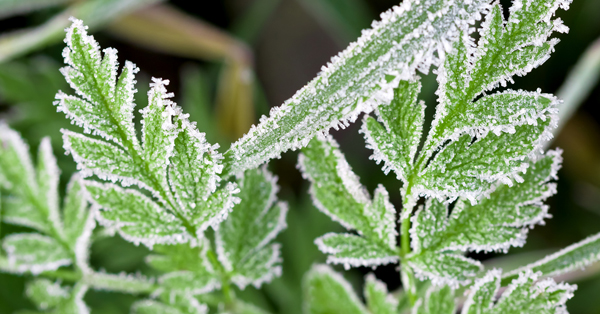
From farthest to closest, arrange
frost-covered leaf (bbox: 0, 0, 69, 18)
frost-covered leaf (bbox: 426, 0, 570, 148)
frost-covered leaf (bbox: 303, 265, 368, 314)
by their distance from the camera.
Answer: frost-covered leaf (bbox: 0, 0, 69, 18)
frost-covered leaf (bbox: 303, 265, 368, 314)
frost-covered leaf (bbox: 426, 0, 570, 148)

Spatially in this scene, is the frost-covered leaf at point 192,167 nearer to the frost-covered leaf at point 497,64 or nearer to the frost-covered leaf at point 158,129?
the frost-covered leaf at point 158,129

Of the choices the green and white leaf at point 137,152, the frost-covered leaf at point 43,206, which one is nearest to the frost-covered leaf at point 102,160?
the green and white leaf at point 137,152

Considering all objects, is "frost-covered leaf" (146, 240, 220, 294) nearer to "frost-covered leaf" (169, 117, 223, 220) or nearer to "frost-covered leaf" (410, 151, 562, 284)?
"frost-covered leaf" (169, 117, 223, 220)

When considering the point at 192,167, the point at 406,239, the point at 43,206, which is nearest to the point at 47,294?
the point at 43,206

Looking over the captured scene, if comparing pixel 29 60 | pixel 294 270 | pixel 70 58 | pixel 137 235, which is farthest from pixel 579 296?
pixel 29 60

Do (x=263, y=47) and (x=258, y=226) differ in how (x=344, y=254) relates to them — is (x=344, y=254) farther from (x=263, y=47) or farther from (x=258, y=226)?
(x=263, y=47)

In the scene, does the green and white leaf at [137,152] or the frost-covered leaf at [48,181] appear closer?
the green and white leaf at [137,152]

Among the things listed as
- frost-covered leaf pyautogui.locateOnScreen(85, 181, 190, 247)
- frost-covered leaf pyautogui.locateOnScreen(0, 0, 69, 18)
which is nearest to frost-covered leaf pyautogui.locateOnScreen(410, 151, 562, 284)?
frost-covered leaf pyautogui.locateOnScreen(85, 181, 190, 247)
